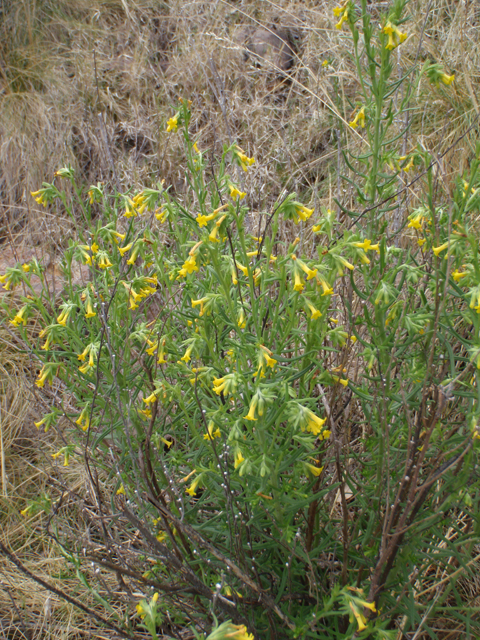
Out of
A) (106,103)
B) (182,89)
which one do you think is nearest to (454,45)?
(182,89)

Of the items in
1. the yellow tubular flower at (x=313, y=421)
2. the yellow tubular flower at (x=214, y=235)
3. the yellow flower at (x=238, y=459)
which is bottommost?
the yellow flower at (x=238, y=459)

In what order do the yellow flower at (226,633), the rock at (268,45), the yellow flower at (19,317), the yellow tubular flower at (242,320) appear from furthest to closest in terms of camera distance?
the rock at (268,45) → the yellow flower at (19,317) → the yellow tubular flower at (242,320) → the yellow flower at (226,633)

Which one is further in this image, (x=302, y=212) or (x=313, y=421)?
(x=302, y=212)

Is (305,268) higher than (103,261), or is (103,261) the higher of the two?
(305,268)

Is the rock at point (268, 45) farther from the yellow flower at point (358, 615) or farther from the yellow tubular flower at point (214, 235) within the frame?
the yellow flower at point (358, 615)

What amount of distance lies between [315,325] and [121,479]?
1.05m

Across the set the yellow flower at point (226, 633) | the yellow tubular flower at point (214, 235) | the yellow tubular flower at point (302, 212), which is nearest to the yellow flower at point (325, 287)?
the yellow tubular flower at point (302, 212)

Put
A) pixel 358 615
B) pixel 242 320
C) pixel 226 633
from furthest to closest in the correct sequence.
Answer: pixel 242 320 < pixel 358 615 < pixel 226 633

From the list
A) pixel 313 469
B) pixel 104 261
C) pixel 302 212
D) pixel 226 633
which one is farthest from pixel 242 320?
pixel 226 633

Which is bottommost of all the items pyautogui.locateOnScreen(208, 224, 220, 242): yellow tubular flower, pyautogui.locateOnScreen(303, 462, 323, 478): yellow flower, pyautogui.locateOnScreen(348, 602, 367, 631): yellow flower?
pyautogui.locateOnScreen(348, 602, 367, 631): yellow flower

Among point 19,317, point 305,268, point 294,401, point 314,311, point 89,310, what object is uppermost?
point 305,268

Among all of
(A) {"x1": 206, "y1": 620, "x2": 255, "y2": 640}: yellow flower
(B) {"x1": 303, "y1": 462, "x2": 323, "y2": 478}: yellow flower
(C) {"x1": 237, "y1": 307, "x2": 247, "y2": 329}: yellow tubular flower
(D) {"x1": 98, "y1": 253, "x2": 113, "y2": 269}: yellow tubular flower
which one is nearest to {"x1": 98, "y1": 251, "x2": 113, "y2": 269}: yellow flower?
(D) {"x1": 98, "y1": 253, "x2": 113, "y2": 269}: yellow tubular flower

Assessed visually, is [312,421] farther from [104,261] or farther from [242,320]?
[104,261]

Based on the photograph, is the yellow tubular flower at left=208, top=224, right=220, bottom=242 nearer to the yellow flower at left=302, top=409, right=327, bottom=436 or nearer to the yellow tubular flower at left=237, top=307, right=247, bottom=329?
the yellow tubular flower at left=237, top=307, right=247, bottom=329
